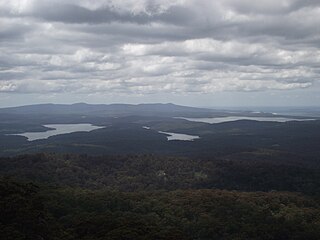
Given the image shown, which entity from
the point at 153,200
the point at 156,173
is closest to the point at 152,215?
the point at 153,200

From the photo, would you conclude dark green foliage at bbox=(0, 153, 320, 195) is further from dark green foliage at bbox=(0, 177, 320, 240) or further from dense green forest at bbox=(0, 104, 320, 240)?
dark green foliage at bbox=(0, 177, 320, 240)

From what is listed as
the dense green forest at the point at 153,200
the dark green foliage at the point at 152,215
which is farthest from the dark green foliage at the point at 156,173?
the dark green foliage at the point at 152,215

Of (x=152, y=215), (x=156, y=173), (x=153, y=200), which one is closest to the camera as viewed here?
(x=152, y=215)

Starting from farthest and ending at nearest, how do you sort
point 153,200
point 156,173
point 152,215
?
1. point 156,173
2. point 153,200
3. point 152,215

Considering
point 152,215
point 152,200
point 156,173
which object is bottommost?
point 156,173

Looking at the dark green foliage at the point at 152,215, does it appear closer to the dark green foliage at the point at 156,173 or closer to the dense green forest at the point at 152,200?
the dense green forest at the point at 152,200

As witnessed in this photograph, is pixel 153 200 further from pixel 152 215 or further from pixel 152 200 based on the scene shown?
pixel 152 215

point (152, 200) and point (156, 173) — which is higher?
point (152, 200)

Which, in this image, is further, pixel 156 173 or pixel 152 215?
pixel 156 173
